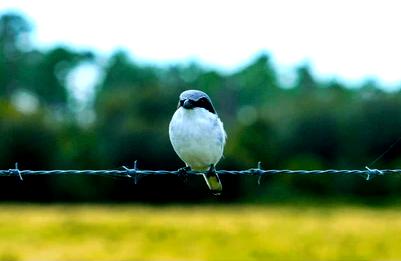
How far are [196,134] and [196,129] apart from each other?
34mm

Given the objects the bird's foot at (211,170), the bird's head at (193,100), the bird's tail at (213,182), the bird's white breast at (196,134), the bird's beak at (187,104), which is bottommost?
the bird's tail at (213,182)

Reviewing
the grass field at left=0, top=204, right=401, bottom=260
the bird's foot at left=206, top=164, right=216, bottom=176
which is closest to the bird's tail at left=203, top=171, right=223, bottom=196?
the bird's foot at left=206, top=164, right=216, bottom=176

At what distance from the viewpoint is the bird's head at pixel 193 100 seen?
5.66 meters

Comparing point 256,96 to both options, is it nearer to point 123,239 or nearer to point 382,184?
point 382,184

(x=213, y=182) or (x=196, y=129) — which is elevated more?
(x=196, y=129)

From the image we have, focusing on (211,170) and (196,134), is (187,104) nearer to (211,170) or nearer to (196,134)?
(196,134)

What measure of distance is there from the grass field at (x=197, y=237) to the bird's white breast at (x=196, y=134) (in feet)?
55.4

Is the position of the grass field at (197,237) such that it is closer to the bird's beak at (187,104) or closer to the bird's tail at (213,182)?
the bird's tail at (213,182)

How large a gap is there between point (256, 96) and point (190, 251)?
5995 cm

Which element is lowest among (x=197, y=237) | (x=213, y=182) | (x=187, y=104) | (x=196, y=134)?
(x=213, y=182)

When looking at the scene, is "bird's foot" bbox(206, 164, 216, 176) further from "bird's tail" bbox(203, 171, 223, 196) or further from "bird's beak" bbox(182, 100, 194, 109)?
"bird's beak" bbox(182, 100, 194, 109)

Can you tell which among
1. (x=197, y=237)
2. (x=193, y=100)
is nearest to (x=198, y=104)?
(x=193, y=100)

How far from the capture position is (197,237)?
27.1 meters

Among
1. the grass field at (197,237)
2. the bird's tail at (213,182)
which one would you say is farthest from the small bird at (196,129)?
the grass field at (197,237)
